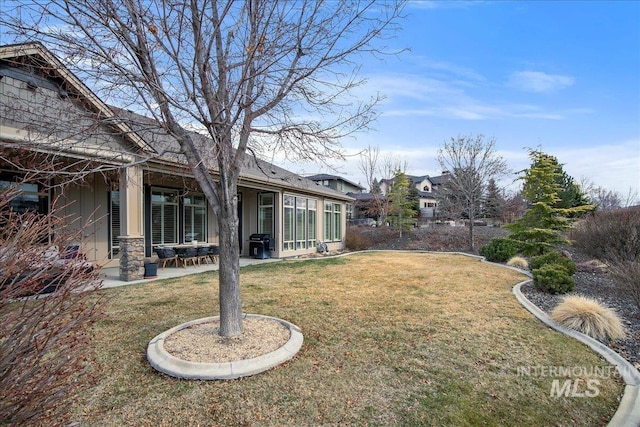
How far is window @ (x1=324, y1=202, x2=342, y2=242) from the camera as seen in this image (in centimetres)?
1784

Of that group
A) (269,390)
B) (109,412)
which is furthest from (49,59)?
(269,390)

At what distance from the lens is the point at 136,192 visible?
8.33 meters

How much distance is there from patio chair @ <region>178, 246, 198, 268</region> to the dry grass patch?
4104mm

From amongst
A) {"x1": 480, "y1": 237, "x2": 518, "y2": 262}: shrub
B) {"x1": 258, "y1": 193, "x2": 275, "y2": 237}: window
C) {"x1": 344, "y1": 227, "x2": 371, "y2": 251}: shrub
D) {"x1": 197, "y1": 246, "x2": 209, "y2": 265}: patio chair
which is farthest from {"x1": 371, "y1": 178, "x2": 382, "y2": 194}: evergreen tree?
{"x1": 197, "y1": 246, "x2": 209, "y2": 265}: patio chair

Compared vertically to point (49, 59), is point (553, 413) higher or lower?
lower

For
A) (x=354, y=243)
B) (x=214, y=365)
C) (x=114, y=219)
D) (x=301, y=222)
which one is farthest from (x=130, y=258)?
(x=354, y=243)

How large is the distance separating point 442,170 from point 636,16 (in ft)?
39.2

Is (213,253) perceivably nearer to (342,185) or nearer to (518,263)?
(518,263)

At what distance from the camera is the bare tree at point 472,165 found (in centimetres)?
1681

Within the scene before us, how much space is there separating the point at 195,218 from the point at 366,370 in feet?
35.3

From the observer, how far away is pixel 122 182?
7.58 metres

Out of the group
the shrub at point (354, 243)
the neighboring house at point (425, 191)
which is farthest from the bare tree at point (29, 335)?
the neighboring house at point (425, 191)

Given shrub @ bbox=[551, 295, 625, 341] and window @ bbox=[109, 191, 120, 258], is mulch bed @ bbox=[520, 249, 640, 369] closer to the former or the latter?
shrub @ bbox=[551, 295, 625, 341]

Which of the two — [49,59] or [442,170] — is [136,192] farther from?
[442,170]
